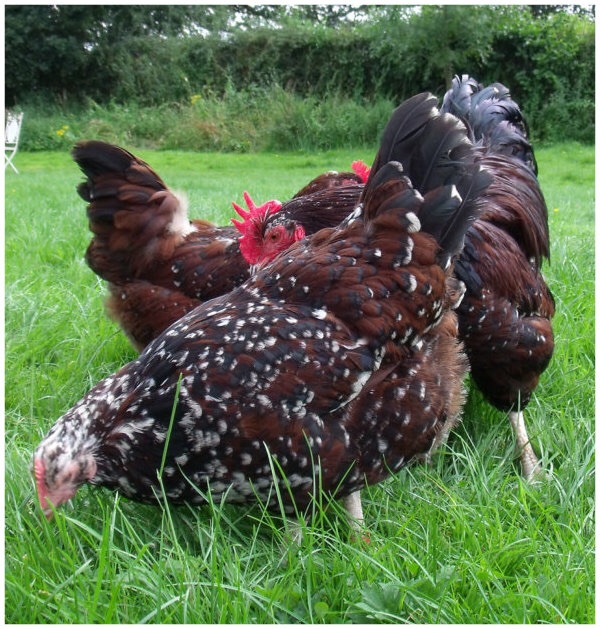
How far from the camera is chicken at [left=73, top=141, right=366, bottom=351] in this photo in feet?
10.6

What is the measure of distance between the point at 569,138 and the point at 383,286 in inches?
516

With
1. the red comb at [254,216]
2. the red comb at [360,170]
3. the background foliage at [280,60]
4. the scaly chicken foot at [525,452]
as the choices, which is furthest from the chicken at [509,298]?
the background foliage at [280,60]

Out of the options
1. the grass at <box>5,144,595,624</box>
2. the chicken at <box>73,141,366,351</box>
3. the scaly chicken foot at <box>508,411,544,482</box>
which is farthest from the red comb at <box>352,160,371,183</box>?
A: the scaly chicken foot at <box>508,411,544,482</box>

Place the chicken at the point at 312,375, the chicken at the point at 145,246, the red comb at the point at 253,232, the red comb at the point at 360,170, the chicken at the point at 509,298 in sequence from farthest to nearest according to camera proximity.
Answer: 1. the red comb at the point at 360,170
2. the chicken at the point at 145,246
3. the red comb at the point at 253,232
4. the chicken at the point at 509,298
5. the chicken at the point at 312,375

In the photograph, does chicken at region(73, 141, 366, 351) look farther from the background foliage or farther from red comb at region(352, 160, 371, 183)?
the background foliage

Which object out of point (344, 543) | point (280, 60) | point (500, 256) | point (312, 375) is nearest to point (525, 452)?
point (500, 256)

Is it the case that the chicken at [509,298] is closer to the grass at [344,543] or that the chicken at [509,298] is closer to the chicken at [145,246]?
the grass at [344,543]

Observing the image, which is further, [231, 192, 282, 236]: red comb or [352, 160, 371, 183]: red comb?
[352, 160, 371, 183]: red comb

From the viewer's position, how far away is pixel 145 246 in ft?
11.0

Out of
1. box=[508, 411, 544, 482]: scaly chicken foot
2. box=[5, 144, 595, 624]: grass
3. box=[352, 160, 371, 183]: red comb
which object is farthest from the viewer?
box=[352, 160, 371, 183]: red comb

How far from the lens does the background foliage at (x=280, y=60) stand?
43.9 ft

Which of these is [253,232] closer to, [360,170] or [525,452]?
[360,170]

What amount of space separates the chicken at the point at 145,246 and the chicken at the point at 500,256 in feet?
0.90

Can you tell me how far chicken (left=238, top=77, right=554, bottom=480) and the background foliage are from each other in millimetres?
10633
